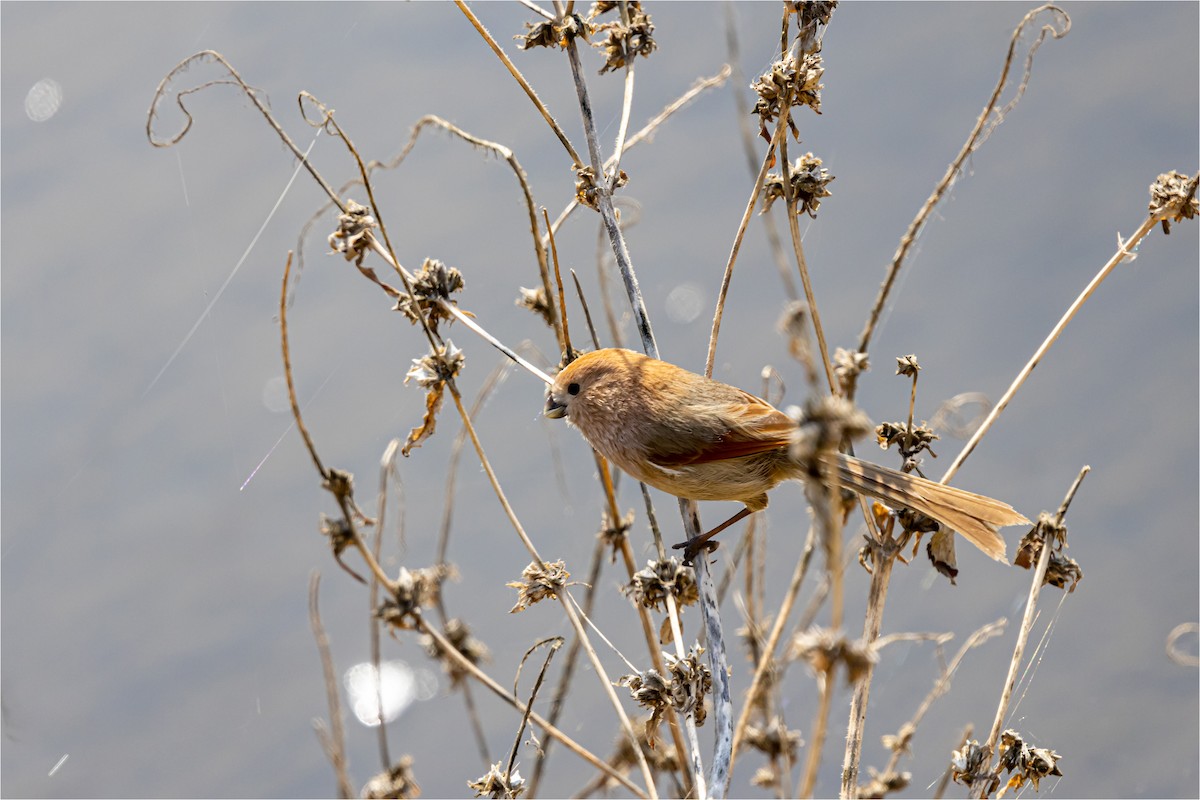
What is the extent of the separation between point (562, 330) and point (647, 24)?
0.67 m

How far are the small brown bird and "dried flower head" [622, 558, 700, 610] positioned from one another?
21cm

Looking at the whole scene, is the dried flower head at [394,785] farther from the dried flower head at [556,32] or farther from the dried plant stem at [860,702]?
the dried flower head at [556,32]

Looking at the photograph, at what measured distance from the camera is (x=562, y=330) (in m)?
2.23

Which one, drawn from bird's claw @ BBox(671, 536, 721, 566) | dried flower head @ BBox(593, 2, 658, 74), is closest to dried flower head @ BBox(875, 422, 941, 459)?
bird's claw @ BBox(671, 536, 721, 566)

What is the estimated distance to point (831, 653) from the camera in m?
0.92

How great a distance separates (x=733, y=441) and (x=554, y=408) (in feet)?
1.59

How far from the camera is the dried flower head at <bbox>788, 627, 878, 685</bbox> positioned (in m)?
0.91

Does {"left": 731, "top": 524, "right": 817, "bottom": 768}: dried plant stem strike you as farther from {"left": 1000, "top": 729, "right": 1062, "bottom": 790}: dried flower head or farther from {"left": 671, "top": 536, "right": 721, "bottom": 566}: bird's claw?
{"left": 1000, "top": 729, "right": 1062, "bottom": 790}: dried flower head

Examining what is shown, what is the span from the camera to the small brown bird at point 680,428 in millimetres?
2326

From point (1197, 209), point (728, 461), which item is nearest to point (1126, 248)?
point (1197, 209)

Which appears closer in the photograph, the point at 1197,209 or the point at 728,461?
the point at 1197,209

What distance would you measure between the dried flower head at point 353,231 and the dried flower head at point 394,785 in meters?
0.99

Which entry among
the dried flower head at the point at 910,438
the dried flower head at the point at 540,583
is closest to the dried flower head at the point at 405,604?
the dried flower head at the point at 540,583

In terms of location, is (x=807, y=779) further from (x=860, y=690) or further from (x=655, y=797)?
(x=860, y=690)
